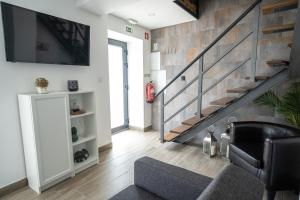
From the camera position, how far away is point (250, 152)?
6.55 ft

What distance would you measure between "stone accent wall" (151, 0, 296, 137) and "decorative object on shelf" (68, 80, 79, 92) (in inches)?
83.7

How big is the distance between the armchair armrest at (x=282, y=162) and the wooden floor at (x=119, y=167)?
2.77ft

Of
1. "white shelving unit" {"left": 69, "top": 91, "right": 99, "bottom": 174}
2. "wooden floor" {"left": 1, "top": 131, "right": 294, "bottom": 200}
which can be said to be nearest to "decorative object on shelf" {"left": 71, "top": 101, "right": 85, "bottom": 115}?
"white shelving unit" {"left": 69, "top": 91, "right": 99, "bottom": 174}

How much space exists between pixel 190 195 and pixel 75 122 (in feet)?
7.02

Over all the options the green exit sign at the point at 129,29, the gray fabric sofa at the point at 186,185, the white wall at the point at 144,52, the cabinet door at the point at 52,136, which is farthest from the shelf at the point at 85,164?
the green exit sign at the point at 129,29

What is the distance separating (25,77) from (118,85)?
2.23 metres

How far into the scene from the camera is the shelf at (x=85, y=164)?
252 cm

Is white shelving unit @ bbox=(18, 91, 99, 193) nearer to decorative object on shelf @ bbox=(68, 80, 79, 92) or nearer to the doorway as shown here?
decorative object on shelf @ bbox=(68, 80, 79, 92)

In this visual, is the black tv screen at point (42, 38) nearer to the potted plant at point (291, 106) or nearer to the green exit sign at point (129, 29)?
the green exit sign at point (129, 29)

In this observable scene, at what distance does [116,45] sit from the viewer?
3990mm

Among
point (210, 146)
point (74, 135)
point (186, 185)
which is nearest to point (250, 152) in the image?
point (210, 146)

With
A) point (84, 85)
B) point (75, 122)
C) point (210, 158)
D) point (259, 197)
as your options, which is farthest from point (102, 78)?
point (259, 197)

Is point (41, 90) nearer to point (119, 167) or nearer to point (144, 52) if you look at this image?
point (119, 167)

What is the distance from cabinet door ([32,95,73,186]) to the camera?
6.69ft
